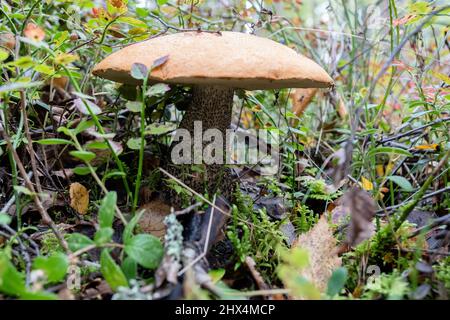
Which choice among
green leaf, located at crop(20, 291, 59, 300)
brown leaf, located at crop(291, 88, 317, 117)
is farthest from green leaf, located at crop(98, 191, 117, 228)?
brown leaf, located at crop(291, 88, 317, 117)

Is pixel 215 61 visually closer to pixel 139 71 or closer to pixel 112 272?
pixel 139 71

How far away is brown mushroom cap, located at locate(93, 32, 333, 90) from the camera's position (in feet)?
4.04

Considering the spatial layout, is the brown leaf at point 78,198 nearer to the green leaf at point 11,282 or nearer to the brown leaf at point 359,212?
the green leaf at point 11,282

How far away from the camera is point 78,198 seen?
1.61 metres

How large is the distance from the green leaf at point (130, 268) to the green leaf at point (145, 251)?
3 centimetres

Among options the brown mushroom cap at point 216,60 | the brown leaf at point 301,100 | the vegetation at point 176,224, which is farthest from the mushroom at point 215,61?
the brown leaf at point 301,100

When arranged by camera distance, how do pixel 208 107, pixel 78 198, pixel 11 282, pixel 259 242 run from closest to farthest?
pixel 11 282 → pixel 259 242 → pixel 78 198 → pixel 208 107

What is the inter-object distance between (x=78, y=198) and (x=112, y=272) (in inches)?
29.5

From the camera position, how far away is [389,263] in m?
1.30

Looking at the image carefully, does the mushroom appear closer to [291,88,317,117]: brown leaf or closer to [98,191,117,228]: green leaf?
[98,191,117,228]: green leaf

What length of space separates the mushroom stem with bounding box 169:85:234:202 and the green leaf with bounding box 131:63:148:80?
0.56 m

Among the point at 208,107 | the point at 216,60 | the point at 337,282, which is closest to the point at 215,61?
the point at 216,60

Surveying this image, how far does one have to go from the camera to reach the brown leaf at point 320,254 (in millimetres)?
1150
